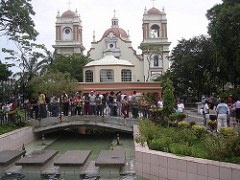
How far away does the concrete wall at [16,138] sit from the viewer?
38.3 ft

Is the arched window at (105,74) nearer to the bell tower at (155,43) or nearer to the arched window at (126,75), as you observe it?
the arched window at (126,75)

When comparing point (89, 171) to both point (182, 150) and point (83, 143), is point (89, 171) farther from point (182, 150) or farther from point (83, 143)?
point (83, 143)

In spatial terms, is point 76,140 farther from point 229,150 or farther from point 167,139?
point 229,150

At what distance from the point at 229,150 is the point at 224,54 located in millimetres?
14922

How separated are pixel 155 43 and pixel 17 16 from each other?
41479 mm

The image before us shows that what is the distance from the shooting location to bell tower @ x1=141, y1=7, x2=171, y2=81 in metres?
54.3

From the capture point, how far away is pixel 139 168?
7992 mm

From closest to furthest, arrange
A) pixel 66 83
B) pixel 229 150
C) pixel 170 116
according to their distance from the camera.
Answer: pixel 229 150, pixel 170 116, pixel 66 83

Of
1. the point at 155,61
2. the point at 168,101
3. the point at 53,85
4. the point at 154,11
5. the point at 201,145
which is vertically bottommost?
the point at 201,145

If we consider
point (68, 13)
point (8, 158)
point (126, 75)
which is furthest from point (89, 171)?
point (68, 13)

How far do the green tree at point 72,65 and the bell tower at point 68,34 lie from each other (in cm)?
1669

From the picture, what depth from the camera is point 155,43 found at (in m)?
54.7

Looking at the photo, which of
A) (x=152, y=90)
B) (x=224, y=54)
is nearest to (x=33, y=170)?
(x=224, y=54)

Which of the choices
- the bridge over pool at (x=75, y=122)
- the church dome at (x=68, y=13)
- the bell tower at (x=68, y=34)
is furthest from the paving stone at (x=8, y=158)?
the church dome at (x=68, y=13)
